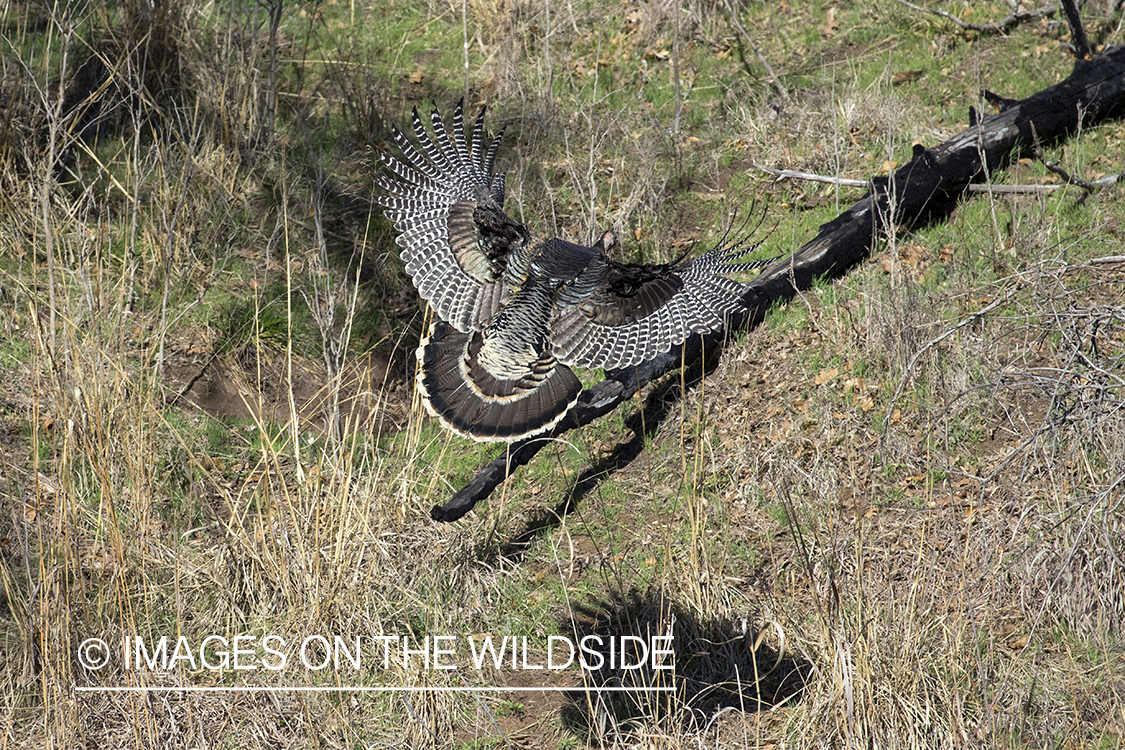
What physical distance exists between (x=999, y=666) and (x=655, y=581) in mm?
1685

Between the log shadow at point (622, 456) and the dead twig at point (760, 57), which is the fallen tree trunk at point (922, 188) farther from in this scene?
the dead twig at point (760, 57)

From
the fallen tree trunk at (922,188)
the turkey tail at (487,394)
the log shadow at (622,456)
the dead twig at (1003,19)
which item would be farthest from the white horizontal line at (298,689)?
the dead twig at (1003,19)

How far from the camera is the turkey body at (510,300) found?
5.30 metres

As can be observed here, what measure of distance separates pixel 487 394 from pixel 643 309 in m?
1.00

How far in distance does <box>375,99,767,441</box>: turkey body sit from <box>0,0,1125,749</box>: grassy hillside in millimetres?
456

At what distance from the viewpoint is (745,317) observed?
6.33 metres

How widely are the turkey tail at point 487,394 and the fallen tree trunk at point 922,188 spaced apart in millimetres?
328

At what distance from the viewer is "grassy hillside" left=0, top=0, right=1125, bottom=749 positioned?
4137 millimetres

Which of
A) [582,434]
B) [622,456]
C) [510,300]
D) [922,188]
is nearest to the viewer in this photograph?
[510,300]

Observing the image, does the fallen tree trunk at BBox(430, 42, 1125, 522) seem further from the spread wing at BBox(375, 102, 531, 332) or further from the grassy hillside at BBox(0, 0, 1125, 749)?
the spread wing at BBox(375, 102, 531, 332)

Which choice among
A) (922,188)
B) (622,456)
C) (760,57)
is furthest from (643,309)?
(760,57)

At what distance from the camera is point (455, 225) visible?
574cm

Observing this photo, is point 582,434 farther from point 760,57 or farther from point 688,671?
point 760,57

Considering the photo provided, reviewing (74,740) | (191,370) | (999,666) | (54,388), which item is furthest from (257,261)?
(999,666)
